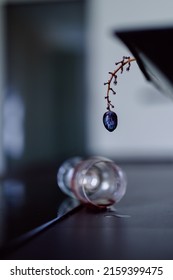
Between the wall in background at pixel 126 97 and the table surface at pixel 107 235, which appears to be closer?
the table surface at pixel 107 235

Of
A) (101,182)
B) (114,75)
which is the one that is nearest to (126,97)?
(101,182)

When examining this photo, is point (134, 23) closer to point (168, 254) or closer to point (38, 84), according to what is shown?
point (38, 84)

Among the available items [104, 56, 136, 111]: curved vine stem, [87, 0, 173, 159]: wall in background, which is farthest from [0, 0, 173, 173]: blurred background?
[104, 56, 136, 111]: curved vine stem

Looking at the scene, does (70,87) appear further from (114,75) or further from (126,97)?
(114,75)

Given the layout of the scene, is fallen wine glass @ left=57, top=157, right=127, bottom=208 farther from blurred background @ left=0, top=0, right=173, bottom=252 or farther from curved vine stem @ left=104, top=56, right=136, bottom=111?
blurred background @ left=0, top=0, right=173, bottom=252

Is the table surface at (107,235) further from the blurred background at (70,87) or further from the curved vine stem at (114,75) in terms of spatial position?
the blurred background at (70,87)

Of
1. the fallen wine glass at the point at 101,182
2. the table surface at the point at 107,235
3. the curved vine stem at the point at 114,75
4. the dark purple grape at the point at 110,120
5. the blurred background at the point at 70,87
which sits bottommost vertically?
the table surface at the point at 107,235

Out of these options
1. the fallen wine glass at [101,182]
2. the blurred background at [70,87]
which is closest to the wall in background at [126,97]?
the blurred background at [70,87]

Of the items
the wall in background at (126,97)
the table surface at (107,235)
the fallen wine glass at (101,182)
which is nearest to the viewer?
the table surface at (107,235)

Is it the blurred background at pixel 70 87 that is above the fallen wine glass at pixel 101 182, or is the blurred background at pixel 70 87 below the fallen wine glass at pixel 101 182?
above
